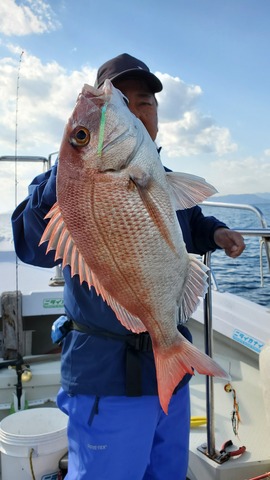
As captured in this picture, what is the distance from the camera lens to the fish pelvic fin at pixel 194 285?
1609mm

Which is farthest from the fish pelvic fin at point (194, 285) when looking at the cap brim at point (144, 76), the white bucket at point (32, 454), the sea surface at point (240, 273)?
the sea surface at point (240, 273)

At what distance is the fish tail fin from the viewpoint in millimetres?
1559

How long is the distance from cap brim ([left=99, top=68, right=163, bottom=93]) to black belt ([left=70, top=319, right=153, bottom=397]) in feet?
4.03

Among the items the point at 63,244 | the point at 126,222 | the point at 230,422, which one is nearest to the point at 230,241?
the point at 126,222

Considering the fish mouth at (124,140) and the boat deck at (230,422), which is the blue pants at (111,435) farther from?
the fish mouth at (124,140)

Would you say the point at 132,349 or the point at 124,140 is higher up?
the point at 124,140

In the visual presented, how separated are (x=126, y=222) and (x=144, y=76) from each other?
1019mm

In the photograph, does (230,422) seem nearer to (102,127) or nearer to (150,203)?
(150,203)

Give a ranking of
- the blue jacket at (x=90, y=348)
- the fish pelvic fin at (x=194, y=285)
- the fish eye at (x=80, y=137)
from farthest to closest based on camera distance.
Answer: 1. the blue jacket at (x=90, y=348)
2. the fish pelvic fin at (x=194, y=285)
3. the fish eye at (x=80, y=137)

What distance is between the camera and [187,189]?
5.13ft

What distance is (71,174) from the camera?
1382 millimetres

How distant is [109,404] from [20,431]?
1.74 metres

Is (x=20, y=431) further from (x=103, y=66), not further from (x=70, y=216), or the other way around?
(x=103, y=66)

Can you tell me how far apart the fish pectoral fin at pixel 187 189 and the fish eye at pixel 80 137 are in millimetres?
360
